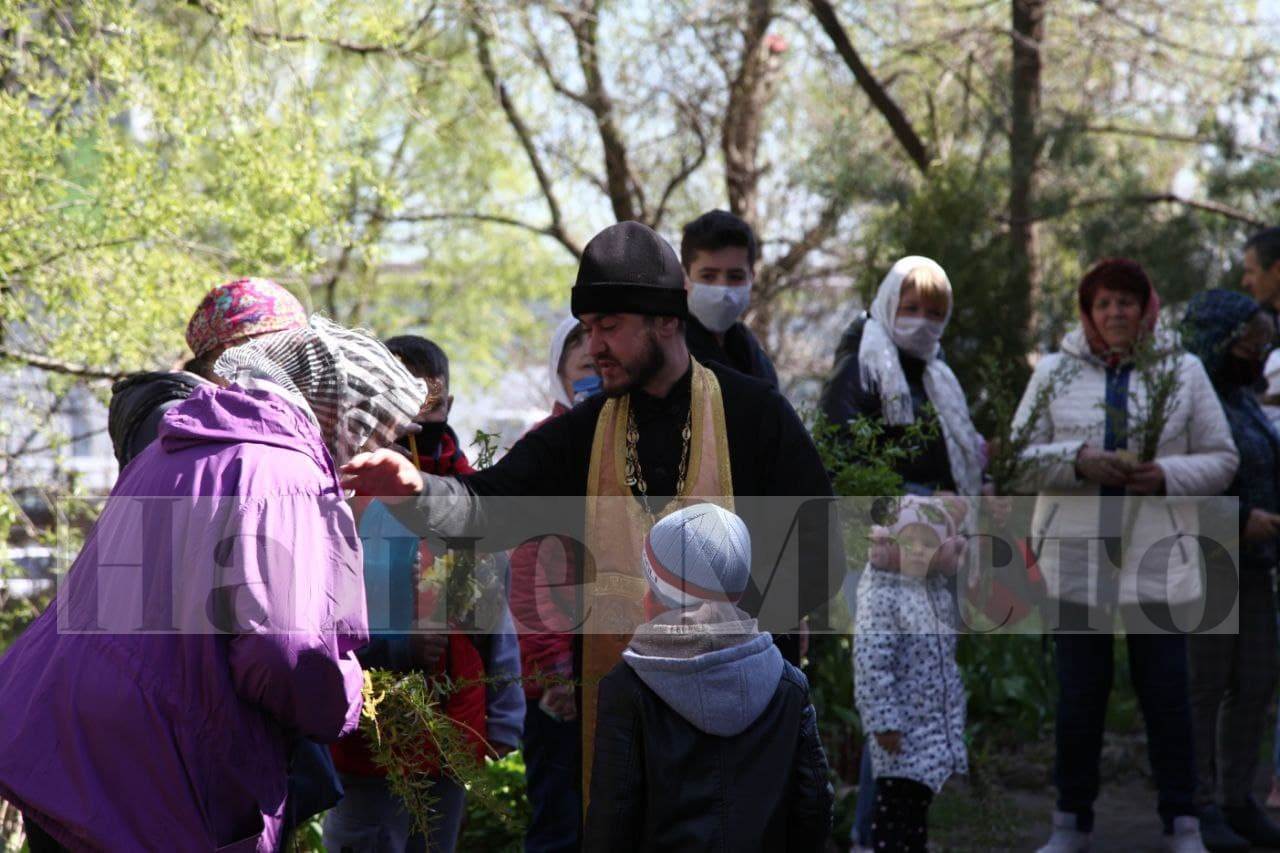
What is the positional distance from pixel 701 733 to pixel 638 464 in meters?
0.84

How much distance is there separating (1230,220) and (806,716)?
26.7ft

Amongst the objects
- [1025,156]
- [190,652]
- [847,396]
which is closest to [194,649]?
[190,652]

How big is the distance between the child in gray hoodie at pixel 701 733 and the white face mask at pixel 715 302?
1.81 m

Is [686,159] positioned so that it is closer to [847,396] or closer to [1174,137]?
[1174,137]

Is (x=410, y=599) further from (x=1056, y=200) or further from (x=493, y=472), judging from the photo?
(x=1056, y=200)

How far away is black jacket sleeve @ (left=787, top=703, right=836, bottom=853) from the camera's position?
10.2 feet

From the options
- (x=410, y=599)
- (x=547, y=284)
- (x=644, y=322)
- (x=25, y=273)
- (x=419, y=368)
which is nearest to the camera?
(x=644, y=322)

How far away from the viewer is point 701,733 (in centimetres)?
310

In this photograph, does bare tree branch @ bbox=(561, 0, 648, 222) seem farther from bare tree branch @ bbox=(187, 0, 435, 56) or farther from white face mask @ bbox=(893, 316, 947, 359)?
white face mask @ bbox=(893, 316, 947, 359)

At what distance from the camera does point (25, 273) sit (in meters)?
5.93

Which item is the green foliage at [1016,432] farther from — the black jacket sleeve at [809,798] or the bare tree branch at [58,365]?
the bare tree branch at [58,365]

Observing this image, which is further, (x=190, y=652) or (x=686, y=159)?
(x=686, y=159)

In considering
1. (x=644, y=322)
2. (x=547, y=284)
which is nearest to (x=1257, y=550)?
(x=644, y=322)

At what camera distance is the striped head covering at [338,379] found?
3.13m
